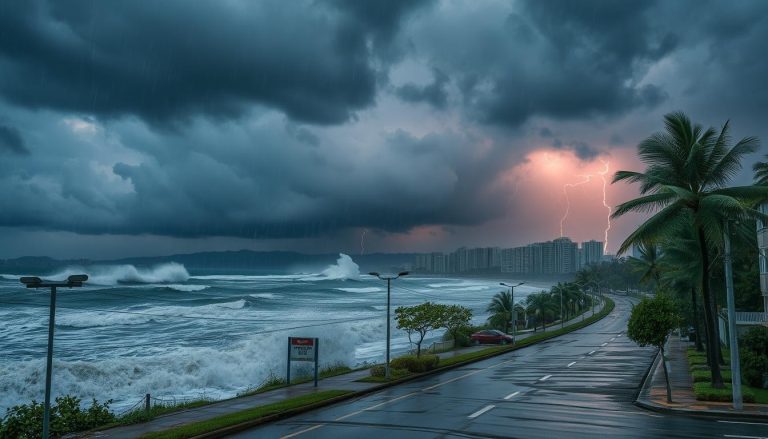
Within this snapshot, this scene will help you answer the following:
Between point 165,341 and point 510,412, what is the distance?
48.0 meters

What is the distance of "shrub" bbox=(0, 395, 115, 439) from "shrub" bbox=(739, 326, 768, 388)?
1034 inches

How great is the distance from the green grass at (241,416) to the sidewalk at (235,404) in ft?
2.39

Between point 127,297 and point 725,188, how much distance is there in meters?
105

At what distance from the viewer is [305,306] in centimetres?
10762

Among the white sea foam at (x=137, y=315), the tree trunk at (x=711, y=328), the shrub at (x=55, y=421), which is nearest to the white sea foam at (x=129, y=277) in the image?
the white sea foam at (x=137, y=315)

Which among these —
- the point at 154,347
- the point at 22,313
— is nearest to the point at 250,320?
the point at 154,347

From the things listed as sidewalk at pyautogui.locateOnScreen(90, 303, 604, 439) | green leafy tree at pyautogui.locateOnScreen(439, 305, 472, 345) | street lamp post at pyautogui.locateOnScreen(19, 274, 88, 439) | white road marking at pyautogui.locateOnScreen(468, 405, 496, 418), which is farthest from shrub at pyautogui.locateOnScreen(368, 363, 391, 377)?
street lamp post at pyautogui.locateOnScreen(19, 274, 88, 439)

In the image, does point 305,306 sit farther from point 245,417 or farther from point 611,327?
point 245,417

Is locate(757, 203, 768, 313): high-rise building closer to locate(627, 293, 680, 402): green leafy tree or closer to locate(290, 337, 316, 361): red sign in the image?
locate(627, 293, 680, 402): green leafy tree

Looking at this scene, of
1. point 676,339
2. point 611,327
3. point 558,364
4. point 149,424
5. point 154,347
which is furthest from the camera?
point 611,327

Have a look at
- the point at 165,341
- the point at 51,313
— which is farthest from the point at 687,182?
the point at 165,341

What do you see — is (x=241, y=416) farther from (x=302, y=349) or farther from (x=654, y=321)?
(x=654, y=321)

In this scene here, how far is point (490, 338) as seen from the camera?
54.5m

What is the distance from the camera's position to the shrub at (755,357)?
25250mm
